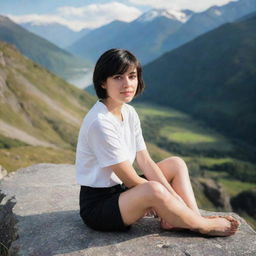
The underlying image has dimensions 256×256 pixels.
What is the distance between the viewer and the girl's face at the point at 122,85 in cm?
845

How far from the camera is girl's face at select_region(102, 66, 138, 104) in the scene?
8445 mm

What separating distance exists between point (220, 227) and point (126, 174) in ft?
8.16

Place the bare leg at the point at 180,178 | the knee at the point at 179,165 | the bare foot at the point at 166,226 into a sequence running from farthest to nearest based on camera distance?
the knee at the point at 179,165 < the bare leg at the point at 180,178 < the bare foot at the point at 166,226

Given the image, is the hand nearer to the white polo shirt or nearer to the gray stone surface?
the gray stone surface

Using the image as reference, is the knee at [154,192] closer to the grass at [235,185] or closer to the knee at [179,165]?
the knee at [179,165]

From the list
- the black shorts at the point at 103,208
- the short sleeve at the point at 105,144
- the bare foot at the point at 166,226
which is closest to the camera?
the short sleeve at the point at 105,144

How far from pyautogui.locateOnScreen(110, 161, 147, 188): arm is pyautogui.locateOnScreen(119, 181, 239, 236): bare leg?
15 centimetres

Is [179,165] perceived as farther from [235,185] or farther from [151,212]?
[235,185]

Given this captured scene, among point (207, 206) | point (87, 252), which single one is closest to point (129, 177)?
point (87, 252)

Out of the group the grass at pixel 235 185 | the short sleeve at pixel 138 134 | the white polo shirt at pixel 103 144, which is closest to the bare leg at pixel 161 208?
the white polo shirt at pixel 103 144

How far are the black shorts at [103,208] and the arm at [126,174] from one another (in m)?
0.41

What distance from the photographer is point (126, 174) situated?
8430 mm

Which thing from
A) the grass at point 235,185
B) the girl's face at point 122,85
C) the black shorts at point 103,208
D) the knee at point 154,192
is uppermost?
the girl's face at point 122,85

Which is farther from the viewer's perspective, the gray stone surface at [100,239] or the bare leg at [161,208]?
the bare leg at [161,208]
